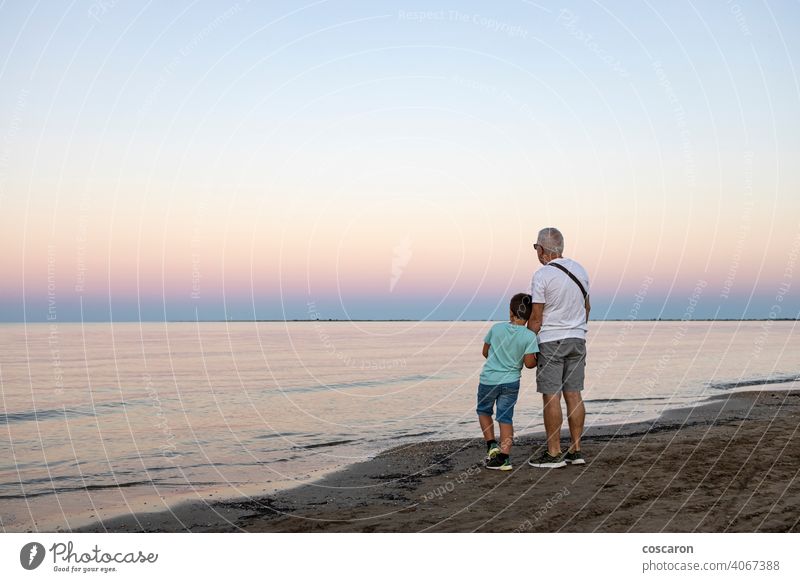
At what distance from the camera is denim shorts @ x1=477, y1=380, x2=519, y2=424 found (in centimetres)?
955

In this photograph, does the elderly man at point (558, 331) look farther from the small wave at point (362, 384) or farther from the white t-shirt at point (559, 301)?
the small wave at point (362, 384)

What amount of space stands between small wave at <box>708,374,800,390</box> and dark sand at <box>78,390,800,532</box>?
45.0 ft

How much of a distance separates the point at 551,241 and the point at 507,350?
5.11 ft

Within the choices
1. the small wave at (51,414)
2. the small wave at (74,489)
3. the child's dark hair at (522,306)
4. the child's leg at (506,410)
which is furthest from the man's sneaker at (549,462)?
the small wave at (51,414)

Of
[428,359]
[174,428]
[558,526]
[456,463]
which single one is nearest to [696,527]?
[558,526]

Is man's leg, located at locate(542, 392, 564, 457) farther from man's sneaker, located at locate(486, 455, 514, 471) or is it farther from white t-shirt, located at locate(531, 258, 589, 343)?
white t-shirt, located at locate(531, 258, 589, 343)

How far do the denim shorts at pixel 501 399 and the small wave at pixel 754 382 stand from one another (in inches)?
704

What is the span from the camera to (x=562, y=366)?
30.6ft

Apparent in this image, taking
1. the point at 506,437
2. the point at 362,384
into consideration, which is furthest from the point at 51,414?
the point at 506,437

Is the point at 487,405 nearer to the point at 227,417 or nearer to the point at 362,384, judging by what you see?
the point at 227,417

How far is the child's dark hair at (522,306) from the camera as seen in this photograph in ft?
31.2

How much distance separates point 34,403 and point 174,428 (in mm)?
7650
